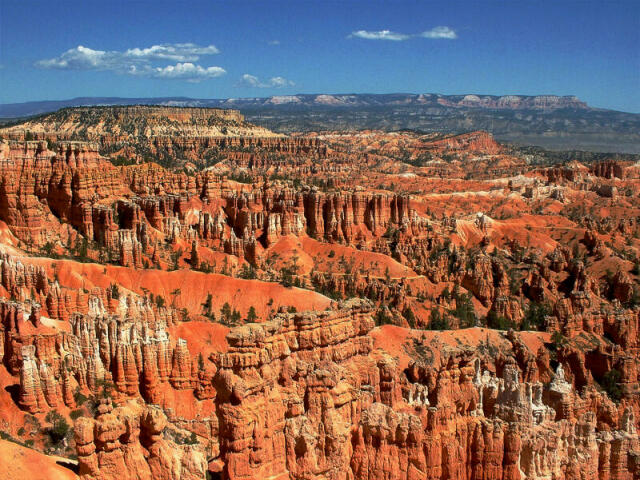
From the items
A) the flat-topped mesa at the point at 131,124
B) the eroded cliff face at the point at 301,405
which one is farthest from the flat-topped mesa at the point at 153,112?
the eroded cliff face at the point at 301,405

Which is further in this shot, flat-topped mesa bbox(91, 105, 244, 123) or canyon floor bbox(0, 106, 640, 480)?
flat-topped mesa bbox(91, 105, 244, 123)

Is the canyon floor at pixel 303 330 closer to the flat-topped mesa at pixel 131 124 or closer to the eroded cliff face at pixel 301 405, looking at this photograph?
the eroded cliff face at pixel 301 405

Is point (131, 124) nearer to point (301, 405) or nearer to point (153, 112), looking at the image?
point (153, 112)

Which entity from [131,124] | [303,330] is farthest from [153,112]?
[303,330]

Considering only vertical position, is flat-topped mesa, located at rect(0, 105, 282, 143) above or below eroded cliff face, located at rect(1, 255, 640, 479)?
above

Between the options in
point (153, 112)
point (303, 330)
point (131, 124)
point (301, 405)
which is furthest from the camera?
point (153, 112)

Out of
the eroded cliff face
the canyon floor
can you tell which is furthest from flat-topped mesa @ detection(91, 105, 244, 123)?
the eroded cliff face

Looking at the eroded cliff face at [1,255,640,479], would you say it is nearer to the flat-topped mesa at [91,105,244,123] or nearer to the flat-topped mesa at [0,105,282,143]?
the flat-topped mesa at [0,105,282,143]

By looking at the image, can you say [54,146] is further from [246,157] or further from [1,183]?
[246,157]

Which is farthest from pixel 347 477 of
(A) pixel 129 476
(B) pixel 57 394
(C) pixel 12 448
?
(B) pixel 57 394
